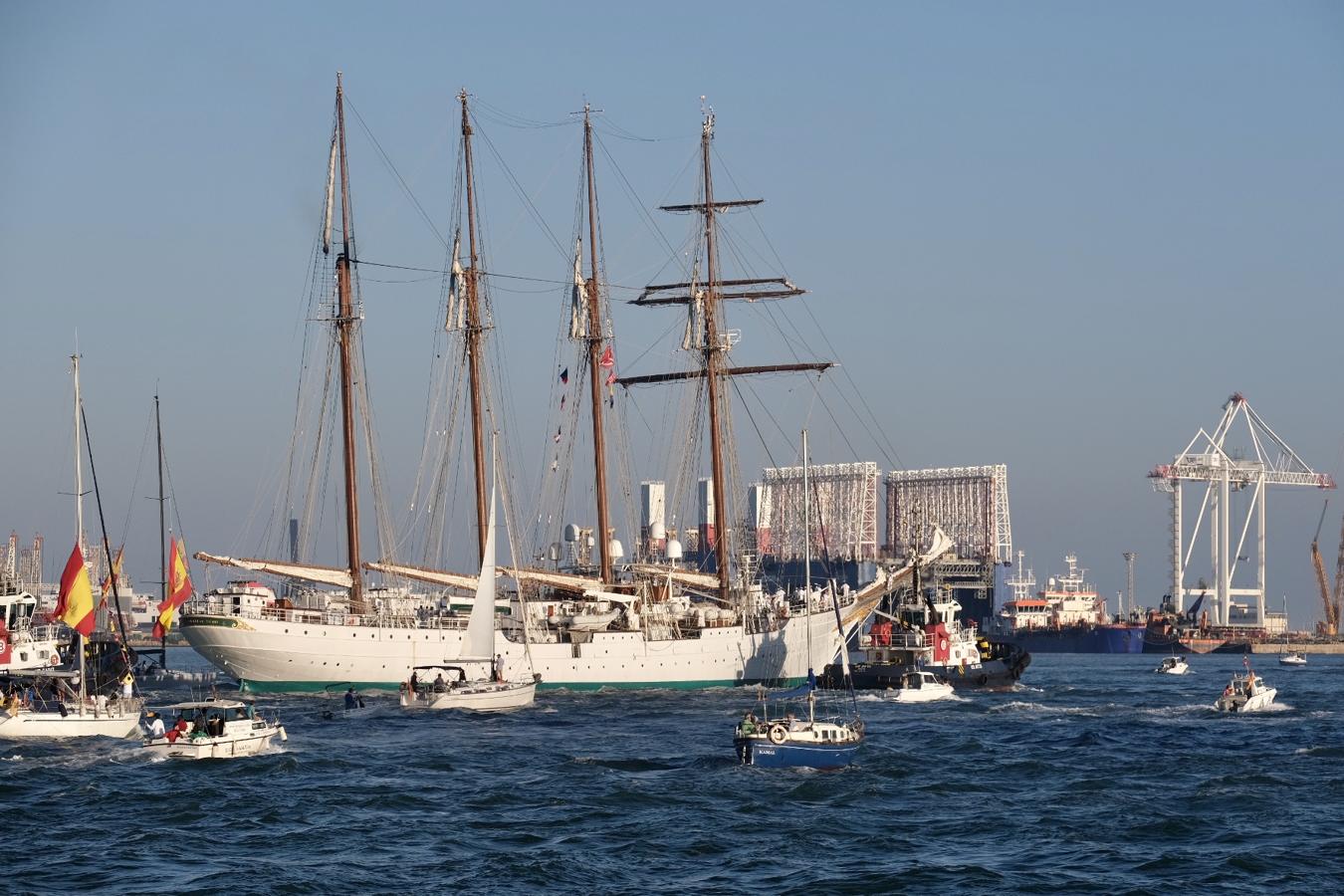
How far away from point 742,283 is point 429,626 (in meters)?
36.9

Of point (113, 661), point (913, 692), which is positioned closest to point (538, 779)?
point (913, 692)

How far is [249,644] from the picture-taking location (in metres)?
95.6

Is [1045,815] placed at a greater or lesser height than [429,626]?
lesser

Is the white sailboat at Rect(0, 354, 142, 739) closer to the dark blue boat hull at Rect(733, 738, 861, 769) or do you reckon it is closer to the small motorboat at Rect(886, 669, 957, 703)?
the dark blue boat hull at Rect(733, 738, 861, 769)

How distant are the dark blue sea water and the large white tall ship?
53.0 ft

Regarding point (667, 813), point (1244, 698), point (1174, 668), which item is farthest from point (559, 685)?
point (1174, 668)

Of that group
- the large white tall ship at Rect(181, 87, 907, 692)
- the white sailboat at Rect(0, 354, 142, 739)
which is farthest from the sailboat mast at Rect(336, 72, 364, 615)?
the white sailboat at Rect(0, 354, 142, 739)

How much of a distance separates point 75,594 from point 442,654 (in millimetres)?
26884

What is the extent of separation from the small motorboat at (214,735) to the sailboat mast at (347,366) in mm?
37008

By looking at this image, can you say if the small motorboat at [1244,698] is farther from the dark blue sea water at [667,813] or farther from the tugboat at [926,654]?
the tugboat at [926,654]

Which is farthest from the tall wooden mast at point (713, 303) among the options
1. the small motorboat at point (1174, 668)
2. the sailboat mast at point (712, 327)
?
the small motorboat at point (1174, 668)

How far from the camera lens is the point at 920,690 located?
10512 centimetres

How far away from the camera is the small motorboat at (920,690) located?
342 feet

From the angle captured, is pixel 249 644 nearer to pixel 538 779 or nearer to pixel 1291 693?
pixel 538 779
